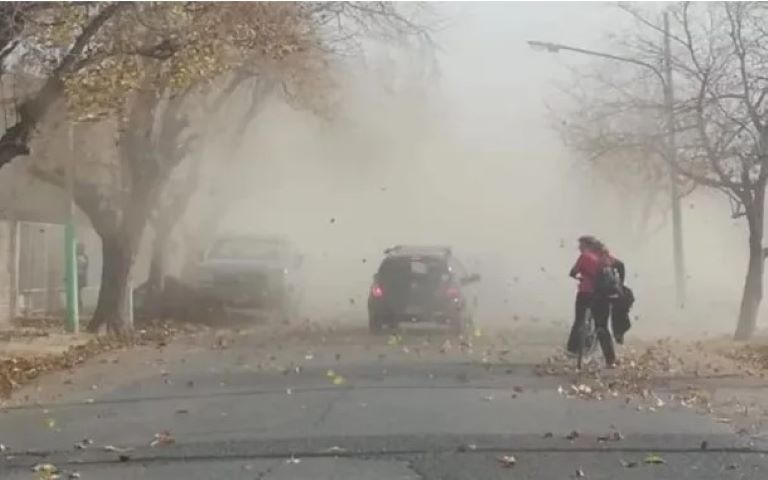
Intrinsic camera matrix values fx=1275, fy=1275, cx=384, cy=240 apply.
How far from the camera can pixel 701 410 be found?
39.8 feet

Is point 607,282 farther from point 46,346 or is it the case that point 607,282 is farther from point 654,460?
point 46,346

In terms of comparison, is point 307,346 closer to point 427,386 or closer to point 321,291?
point 427,386

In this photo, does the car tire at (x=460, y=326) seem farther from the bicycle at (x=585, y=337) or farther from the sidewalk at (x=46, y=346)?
the bicycle at (x=585, y=337)

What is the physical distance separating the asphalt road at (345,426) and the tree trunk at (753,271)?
837 cm

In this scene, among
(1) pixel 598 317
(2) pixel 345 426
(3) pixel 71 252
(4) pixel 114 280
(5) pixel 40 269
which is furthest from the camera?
(5) pixel 40 269

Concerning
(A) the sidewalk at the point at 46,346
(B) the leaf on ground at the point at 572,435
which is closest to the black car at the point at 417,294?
(A) the sidewalk at the point at 46,346

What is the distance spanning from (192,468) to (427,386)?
5.45 m

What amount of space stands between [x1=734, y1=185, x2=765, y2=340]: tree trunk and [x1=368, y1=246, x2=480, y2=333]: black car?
17.7ft

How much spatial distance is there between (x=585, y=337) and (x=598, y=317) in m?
0.31

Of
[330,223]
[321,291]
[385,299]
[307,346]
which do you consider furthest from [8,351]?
[330,223]

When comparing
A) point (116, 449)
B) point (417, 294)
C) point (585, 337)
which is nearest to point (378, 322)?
point (417, 294)

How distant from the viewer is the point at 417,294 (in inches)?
958

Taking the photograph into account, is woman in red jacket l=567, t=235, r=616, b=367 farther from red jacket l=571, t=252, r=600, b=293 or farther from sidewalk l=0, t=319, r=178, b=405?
sidewalk l=0, t=319, r=178, b=405

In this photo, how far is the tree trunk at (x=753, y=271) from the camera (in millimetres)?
23641
